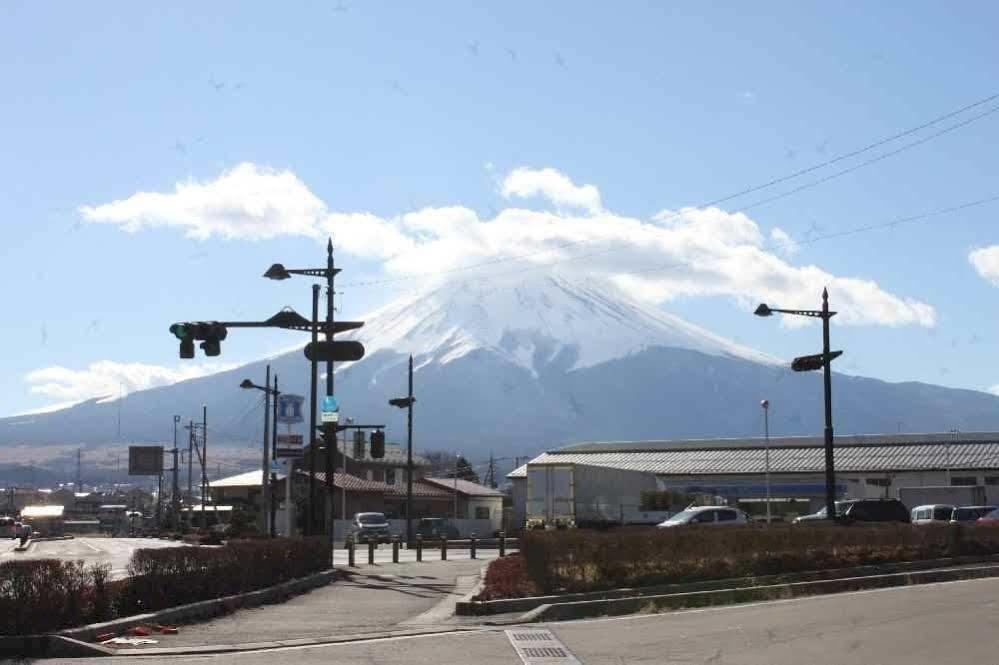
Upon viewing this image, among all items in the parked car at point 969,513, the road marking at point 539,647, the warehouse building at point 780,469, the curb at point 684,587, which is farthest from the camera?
the warehouse building at point 780,469

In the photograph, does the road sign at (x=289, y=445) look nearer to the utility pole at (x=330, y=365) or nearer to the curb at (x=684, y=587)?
the utility pole at (x=330, y=365)

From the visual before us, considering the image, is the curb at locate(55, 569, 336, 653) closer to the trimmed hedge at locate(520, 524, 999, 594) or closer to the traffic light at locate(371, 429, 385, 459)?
the trimmed hedge at locate(520, 524, 999, 594)

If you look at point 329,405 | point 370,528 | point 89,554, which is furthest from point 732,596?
point 370,528

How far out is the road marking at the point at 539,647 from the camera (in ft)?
47.3

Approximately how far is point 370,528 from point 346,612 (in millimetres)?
44431

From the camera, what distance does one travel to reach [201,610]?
63.1 ft

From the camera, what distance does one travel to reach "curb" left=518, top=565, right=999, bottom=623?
19500 mm

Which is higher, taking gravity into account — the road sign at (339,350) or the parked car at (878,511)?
the road sign at (339,350)

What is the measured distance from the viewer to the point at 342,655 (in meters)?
15.1

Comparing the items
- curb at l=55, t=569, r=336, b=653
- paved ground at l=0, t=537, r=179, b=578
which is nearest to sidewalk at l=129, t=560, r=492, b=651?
curb at l=55, t=569, r=336, b=653

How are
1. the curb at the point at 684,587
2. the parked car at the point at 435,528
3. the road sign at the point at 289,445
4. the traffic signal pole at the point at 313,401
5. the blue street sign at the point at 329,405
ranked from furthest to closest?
1. the parked car at the point at 435,528
2. the road sign at the point at 289,445
3. the traffic signal pole at the point at 313,401
4. the blue street sign at the point at 329,405
5. the curb at the point at 684,587

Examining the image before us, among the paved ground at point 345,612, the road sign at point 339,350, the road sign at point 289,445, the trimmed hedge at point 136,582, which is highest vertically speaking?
the road sign at point 339,350

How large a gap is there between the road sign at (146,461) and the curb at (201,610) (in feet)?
302

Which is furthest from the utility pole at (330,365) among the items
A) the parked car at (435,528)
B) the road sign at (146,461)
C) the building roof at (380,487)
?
the road sign at (146,461)
